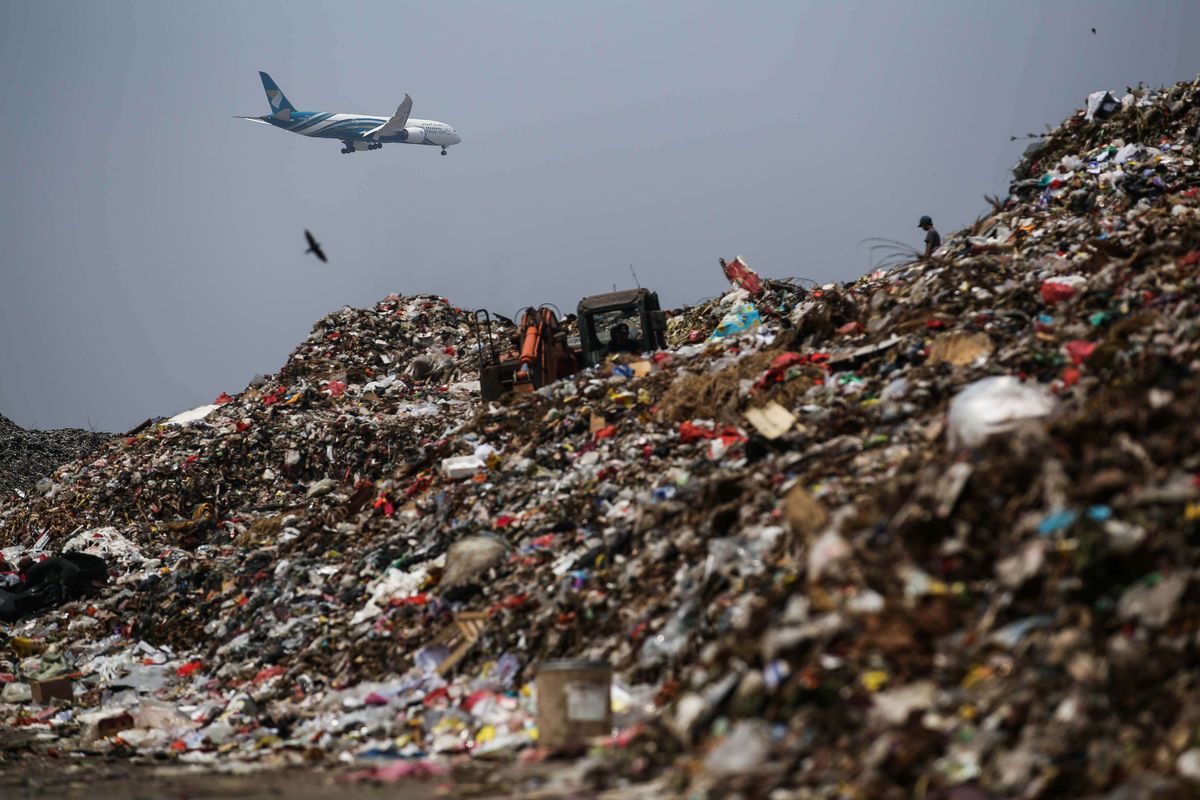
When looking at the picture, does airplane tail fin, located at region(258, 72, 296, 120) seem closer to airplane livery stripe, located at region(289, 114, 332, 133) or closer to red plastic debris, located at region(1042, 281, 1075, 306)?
airplane livery stripe, located at region(289, 114, 332, 133)

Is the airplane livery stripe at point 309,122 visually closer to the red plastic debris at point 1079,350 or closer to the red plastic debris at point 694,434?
the red plastic debris at point 694,434

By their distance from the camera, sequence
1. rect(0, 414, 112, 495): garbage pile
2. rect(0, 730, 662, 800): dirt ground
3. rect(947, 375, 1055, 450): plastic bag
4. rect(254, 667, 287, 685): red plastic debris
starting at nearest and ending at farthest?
rect(0, 730, 662, 800): dirt ground, rect(947, 375, 1055, 450): plastic bag, rect(254, 667, 287, 685): red plastic debris, rect(0, 414, 112, 495): garbage pile

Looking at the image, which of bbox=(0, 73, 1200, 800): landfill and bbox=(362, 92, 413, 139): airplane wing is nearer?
bbox=(0, 73, 1200, 800): landfill

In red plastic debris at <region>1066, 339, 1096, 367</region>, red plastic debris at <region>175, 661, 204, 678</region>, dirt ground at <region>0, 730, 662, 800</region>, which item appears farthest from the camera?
red plastic debris at <region>175, 661, 204, 678</region>

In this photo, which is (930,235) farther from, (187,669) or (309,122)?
(309,122)

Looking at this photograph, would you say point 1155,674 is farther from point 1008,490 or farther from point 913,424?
point 913,424

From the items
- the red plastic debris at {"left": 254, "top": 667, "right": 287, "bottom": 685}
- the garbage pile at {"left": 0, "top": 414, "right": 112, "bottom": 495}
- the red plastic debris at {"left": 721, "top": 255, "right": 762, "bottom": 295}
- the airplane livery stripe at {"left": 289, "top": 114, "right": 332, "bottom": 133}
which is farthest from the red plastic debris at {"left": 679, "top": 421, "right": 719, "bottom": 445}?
the airplane livery stripe at {"left": 289, "top": 114, "right": 332, "bottom": 133}

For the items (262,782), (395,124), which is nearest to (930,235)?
(262,782)

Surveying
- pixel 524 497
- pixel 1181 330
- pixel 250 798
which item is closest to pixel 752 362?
pixel 524 497

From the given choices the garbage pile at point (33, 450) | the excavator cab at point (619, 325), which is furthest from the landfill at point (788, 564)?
the garbage pile at point (33, 450)
